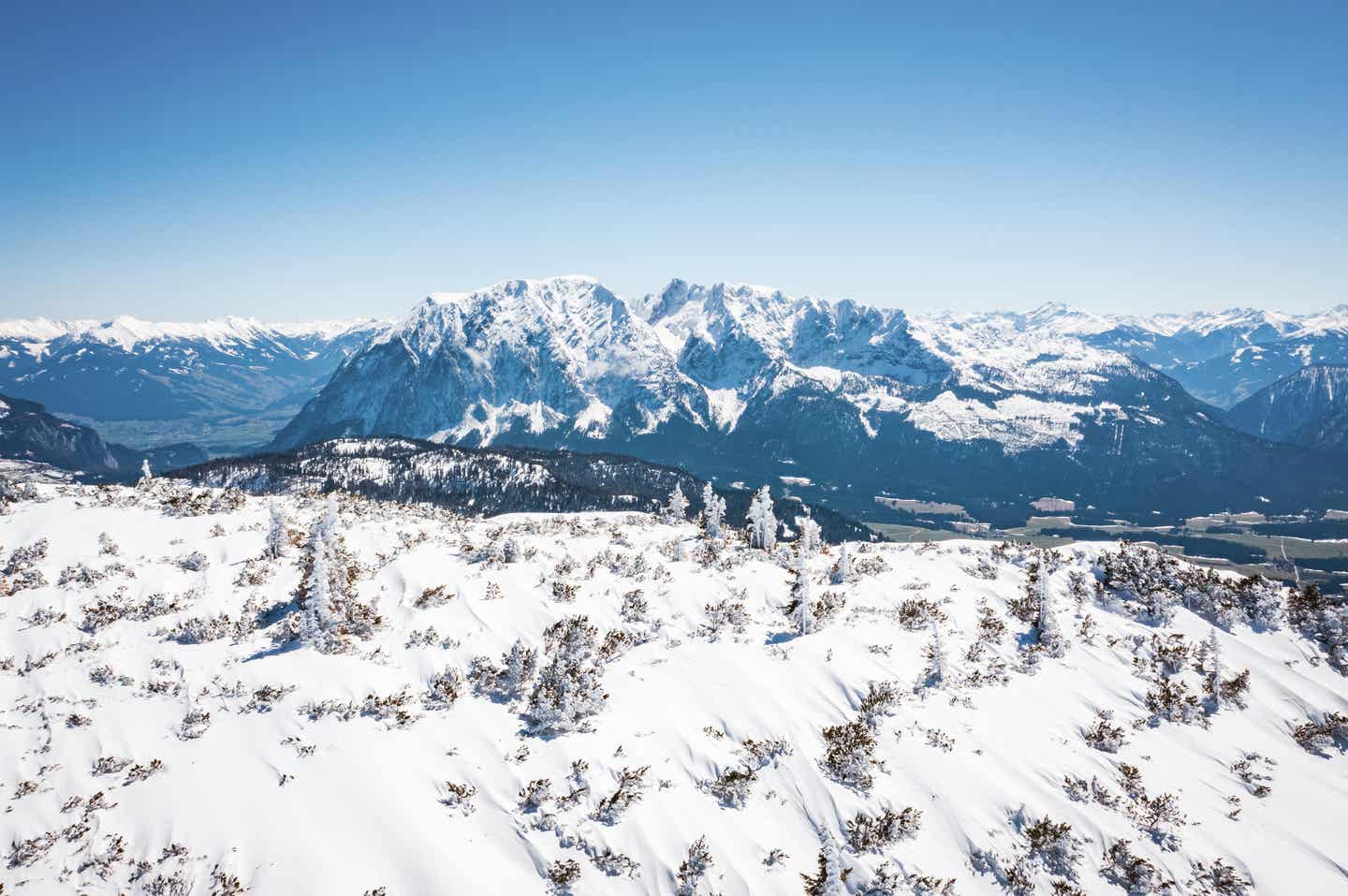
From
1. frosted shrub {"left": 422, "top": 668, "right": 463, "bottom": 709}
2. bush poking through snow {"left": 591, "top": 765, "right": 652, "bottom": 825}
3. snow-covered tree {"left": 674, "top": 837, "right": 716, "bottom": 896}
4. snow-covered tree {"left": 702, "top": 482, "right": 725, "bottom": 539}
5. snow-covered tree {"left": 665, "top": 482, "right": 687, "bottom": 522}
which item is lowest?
snow-covered tree {"left": 665, "top": 482, "right": 687, "bottom": 522}

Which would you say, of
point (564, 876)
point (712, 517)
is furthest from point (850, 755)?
point (712, 517)

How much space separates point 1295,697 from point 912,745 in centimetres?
2336

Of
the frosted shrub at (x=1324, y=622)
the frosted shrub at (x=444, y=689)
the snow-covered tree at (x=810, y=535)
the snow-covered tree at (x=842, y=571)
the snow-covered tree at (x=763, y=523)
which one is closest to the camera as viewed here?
the frosted shrub at (x=444, y=689)

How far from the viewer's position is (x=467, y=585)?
3566 cm

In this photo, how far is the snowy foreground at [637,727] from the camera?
18.9 meters

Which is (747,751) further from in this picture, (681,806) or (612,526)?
(612,526)

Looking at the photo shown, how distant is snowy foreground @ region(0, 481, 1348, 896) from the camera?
18.9 meters

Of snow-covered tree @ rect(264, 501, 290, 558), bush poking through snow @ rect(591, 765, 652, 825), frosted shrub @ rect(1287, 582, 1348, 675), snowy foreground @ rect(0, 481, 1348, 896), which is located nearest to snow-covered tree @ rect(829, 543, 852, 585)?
snowy foreground @ rect(0, 481, 1348, 896)

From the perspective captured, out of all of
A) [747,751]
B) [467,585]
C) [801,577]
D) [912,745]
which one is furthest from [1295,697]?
[467,585]

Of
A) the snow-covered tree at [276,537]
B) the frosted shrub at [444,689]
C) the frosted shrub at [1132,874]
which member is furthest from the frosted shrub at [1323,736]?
the snow-covered tree at [276,537]

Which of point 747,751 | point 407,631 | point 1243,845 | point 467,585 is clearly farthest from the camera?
point 467,585

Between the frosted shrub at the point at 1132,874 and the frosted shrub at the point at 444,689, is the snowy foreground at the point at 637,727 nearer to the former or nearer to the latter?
the frosted shrub at the point at 1132,874

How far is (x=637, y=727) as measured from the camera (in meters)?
24.1

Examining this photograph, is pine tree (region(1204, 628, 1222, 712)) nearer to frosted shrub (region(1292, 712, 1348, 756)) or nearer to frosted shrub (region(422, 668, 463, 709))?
frosted shrub (region(1292, 712, 1348, 756))
